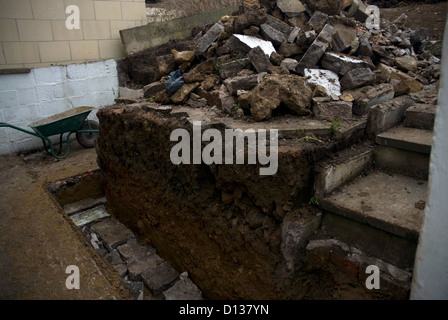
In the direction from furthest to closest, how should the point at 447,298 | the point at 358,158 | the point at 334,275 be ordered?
the point at 358,158 → the point at 334,275 → the point at 447,298

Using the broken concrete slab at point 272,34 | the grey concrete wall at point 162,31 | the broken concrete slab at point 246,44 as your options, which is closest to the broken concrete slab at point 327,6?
the broken concrete slab at point 272,34

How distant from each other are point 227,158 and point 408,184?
1.42 metres

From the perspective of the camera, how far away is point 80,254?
283 cm

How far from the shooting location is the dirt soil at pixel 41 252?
7.98ft

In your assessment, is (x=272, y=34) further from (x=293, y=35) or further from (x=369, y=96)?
(x=369, y=96)

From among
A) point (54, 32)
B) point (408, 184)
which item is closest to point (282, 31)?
point (408, 184)

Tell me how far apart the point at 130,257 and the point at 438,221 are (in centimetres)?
322

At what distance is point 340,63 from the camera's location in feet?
10.6

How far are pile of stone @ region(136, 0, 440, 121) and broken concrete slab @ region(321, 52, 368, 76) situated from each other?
0.03 ft

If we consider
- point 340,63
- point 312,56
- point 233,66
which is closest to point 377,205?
point 340,63

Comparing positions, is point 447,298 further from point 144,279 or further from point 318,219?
point 144,279

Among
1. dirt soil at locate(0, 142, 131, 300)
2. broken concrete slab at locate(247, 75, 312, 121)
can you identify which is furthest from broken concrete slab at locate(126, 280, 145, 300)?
broken concrete slab at locate(247, 75, 312, 121)

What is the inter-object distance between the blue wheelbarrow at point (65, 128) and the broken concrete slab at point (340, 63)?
154 inches

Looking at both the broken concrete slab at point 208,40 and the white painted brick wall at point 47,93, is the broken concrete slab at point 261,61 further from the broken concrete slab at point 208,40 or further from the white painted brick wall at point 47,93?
the white painted brick wall at point 47,93
